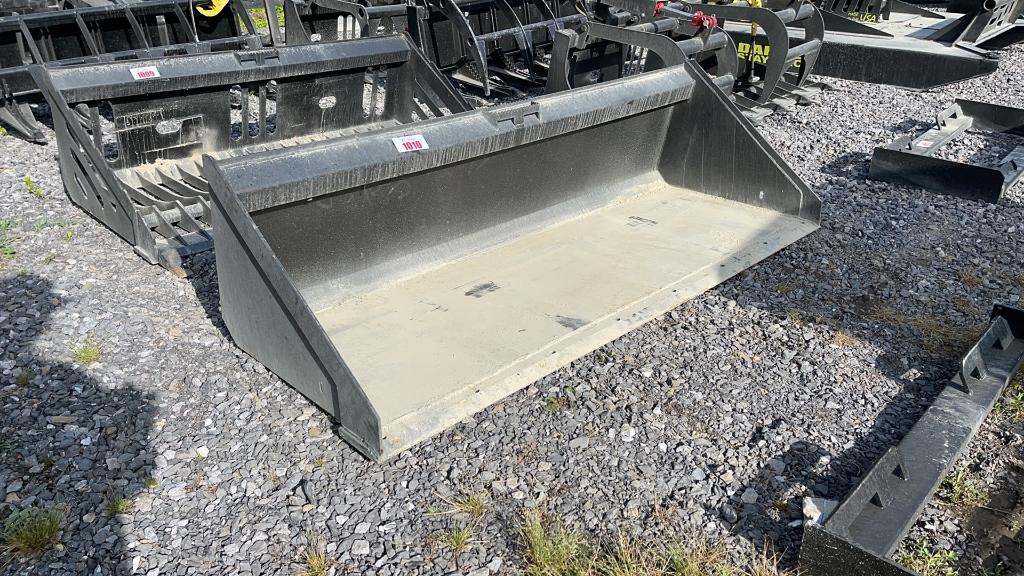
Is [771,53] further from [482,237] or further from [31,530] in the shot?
[31,530]

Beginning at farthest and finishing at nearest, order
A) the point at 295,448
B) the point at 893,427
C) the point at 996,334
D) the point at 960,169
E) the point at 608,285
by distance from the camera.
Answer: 1. the point at 960,169
2. the point at 608,285
3. the point at 996,334
4. the point at 893,427
5. the point at 295,448

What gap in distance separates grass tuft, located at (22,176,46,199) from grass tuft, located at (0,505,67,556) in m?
3.31

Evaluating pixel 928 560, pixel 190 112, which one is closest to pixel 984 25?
pixel 190 112

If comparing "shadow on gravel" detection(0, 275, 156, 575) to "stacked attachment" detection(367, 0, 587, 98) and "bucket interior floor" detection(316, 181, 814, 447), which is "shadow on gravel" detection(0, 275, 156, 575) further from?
"stacked attachment" detection(367, 0, 587, 98)

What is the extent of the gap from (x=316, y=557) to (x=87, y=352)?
1.76m

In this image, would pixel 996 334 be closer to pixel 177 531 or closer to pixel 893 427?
pixel 893 427

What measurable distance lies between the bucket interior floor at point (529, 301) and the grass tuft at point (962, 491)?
52.2 inches

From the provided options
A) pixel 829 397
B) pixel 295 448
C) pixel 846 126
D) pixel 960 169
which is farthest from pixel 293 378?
pixel 846 126

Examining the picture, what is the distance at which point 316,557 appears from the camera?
2.68 meters

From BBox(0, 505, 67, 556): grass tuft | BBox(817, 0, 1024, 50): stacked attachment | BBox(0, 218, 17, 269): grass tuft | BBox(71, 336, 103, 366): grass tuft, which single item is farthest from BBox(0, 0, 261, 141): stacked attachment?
BBox(817, 0, 1024, 50): stacked attachment

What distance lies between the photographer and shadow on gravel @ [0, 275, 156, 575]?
2750mm

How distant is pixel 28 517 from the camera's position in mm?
2846

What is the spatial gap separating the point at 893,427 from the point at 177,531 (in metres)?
2.75

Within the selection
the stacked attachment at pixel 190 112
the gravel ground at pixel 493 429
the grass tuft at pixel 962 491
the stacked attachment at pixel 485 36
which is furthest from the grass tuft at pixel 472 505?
the stacked attachment at pixel 485 36
